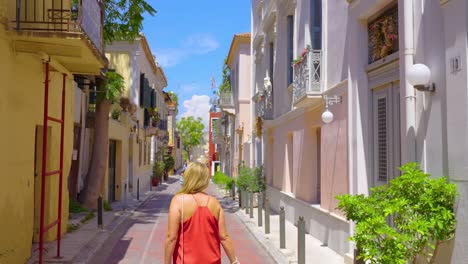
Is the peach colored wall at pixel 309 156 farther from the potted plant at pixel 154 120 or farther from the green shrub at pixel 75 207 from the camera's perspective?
the potted plant at pixel 154 120

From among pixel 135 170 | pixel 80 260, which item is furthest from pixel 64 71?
pixel 135 170

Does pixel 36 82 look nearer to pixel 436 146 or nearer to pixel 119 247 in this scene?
pixel 119 247

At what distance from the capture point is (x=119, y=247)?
1170cm

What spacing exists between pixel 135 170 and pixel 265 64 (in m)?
10.6

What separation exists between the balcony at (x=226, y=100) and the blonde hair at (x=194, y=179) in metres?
30.6

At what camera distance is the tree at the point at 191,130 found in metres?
85.9

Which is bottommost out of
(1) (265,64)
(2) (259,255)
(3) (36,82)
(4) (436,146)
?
(2) (259,255)

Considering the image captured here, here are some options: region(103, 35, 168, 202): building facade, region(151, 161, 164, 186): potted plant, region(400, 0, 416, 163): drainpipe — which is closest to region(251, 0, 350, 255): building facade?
region(400, 0, 416, 163): drainpipe

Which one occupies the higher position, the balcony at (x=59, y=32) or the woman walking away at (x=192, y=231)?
the balcony at (x=59, y=32)

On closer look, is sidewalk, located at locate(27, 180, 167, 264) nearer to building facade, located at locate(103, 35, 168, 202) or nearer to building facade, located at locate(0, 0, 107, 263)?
building facade, located at locate(0, 0, 107, 263)

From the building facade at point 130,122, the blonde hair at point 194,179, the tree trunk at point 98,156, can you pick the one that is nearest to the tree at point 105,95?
the tree trunk at point 98,156

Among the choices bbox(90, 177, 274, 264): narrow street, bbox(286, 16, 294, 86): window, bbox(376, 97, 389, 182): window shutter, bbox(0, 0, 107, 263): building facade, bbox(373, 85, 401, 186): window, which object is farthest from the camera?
bbox(286, 16, 294, 86): window

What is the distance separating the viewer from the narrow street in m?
10.4

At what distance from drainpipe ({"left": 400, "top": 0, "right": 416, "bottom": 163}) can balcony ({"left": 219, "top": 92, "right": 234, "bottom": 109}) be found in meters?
28.6
